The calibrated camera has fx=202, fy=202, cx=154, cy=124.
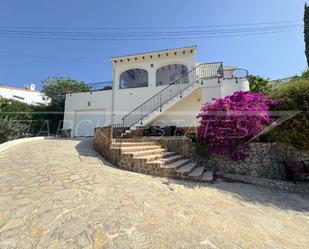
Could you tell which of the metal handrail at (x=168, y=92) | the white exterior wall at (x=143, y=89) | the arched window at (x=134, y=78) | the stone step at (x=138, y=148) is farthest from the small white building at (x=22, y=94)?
the stone step at (x=138, y=148)

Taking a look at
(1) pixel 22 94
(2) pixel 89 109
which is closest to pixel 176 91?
(2) pixel 89 109

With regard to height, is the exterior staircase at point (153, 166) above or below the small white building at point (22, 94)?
below

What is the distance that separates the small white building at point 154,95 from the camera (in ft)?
38.0

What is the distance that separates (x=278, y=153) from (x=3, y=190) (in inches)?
339

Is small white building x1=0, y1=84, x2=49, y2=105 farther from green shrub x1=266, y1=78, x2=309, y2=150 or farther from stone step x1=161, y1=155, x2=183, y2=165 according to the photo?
green shrub x1=266, y1=78, x2=309, y2=150

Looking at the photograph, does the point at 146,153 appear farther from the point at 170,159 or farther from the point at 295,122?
the point at 295,122

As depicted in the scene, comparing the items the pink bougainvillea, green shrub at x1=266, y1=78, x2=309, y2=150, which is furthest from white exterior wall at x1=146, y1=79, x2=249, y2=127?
green shrub at x1=266, y1=78, x2=309, y2=150

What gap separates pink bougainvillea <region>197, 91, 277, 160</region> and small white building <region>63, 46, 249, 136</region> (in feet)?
12.1

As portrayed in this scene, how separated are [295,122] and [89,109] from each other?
1226 centimetres

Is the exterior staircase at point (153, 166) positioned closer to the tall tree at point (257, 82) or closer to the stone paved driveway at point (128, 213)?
the stone paved driveway at point (128, 213)

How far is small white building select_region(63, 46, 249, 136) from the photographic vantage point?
38.0 ft

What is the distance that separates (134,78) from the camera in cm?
1769

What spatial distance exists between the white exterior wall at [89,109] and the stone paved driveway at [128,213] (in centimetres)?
868

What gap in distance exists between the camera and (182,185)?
5.68 m
